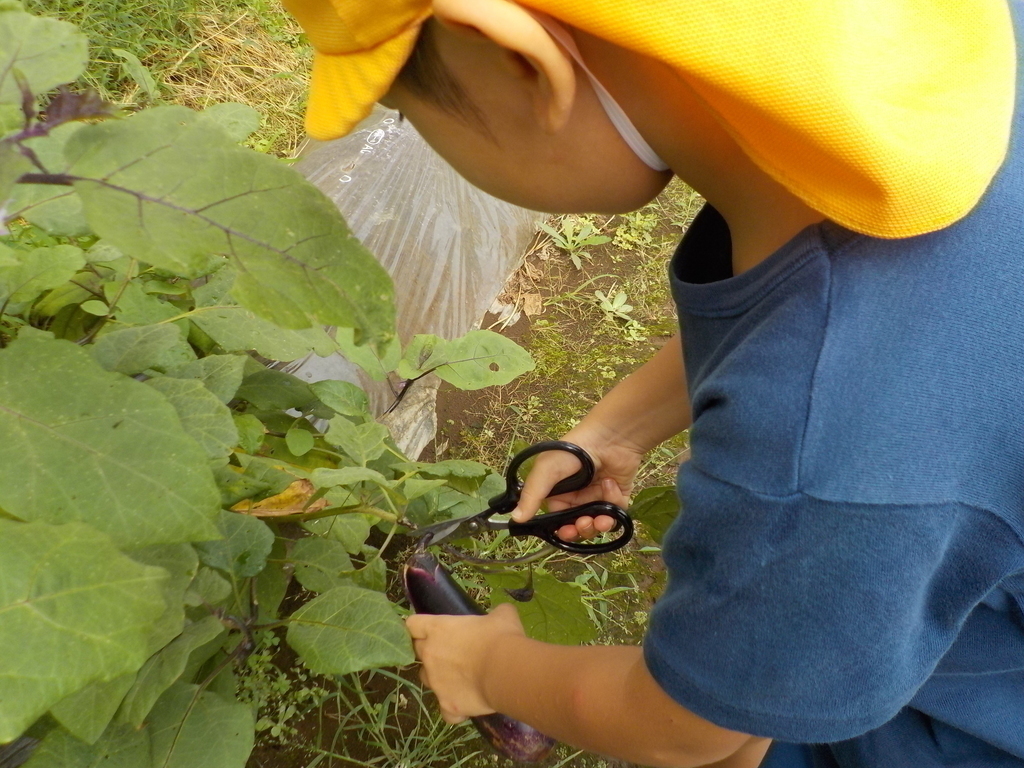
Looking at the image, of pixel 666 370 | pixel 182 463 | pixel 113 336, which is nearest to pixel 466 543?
pixel 666 370

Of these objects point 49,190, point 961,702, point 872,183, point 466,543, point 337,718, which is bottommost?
point 337,718

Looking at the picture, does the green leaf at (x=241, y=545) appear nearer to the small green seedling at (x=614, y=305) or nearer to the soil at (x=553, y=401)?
the soil at (x=553, y=401)

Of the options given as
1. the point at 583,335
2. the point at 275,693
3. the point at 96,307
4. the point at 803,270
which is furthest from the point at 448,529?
the point at 583,335

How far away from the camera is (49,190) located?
0.73 meters

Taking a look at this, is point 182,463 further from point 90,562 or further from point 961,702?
point 961,702

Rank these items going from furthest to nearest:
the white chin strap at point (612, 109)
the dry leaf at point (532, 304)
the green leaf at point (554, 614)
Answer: the dry leaf at point (532, 304), the green leaf at point (554, 614), the white chin strap at point (612, 109)

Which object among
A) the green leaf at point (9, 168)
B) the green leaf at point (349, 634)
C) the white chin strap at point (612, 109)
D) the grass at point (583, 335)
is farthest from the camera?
the grass at point (583, 335)

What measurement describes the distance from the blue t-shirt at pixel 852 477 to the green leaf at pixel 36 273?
678 millimetres

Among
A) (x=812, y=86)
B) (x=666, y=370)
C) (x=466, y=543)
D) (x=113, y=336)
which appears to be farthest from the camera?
(x=466, y=543)

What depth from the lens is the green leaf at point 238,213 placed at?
0.48 meters

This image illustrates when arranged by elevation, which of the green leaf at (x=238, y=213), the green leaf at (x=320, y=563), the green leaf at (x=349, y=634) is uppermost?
the green leaf at (x=238, y=213)

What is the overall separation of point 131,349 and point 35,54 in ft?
1.01

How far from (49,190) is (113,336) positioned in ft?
0.50

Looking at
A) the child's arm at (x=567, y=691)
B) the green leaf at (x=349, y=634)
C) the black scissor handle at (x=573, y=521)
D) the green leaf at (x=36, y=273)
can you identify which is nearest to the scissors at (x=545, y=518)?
the black scissor handle at (x=573, y=521)
